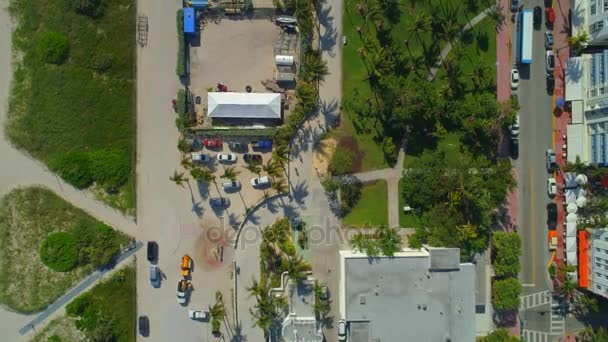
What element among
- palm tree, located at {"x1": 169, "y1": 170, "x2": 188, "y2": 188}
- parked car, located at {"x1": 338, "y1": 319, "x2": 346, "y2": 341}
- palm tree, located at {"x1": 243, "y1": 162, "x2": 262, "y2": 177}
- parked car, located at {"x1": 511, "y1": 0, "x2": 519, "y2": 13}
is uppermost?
parked car, located at {"x1": 511, "y1": 0, "x2": 519, "y2": 13}

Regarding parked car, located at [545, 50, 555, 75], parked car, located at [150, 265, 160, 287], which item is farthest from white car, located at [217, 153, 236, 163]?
parked car, located at [545, 50, 555, 75]

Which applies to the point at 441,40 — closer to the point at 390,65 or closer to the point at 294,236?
the point at 390,65

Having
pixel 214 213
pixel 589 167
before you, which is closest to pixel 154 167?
pixel 214 213

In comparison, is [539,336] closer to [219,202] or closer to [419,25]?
[419,25]

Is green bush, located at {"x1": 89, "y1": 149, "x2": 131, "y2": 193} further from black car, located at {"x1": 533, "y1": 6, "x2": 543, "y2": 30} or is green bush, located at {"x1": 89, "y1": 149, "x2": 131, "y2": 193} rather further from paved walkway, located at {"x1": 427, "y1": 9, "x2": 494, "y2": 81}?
black car, located at {"x1": 533, "y1": 6, "x2": 543, "y2": 30}

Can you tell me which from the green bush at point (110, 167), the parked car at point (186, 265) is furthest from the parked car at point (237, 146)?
the parked car at point (186, 265)

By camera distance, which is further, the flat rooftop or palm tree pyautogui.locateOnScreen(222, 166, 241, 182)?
palm tree pyautogui.locateOnScreen(222, 166, 241, 182)

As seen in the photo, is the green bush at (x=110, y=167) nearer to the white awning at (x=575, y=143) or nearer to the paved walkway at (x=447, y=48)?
the paved walkway at (x=447, y=48)
